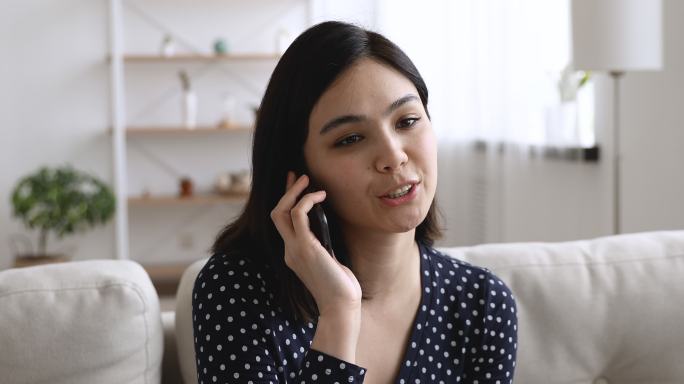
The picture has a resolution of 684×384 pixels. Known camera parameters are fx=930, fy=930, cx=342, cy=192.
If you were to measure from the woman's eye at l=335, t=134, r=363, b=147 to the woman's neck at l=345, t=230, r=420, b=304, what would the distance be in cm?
16

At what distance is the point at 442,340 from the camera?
150 cm

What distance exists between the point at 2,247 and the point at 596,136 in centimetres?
395

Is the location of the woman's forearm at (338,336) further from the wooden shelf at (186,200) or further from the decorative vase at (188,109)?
the decorative vase at (188,109)

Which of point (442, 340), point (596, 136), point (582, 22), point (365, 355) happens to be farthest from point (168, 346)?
point (596, 136)

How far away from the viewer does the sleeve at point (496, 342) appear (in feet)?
4.89

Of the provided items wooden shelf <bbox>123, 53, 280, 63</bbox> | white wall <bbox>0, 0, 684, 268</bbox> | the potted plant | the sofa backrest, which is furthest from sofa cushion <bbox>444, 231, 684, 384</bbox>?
wooden shelf <bbox>123, 53, 280, 63</bbox>

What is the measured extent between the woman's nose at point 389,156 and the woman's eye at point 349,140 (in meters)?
0.04

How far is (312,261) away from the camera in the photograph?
1.36 m

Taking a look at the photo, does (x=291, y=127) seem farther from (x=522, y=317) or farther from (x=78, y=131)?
(x=78, y=131)

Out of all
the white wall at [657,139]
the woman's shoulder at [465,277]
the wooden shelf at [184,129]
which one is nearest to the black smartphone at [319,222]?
the woman's shoulder at [465,277]

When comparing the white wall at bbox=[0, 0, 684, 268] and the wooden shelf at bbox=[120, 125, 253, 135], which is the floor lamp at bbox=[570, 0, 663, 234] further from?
the wooden shelf at bbox=[120, 125, 253, 135]

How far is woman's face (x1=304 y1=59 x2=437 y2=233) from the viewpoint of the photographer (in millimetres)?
1357

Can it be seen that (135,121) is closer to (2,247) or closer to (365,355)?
(2,247)

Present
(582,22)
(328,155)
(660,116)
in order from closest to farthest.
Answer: (328,155) < (582,22) < (660,116)
